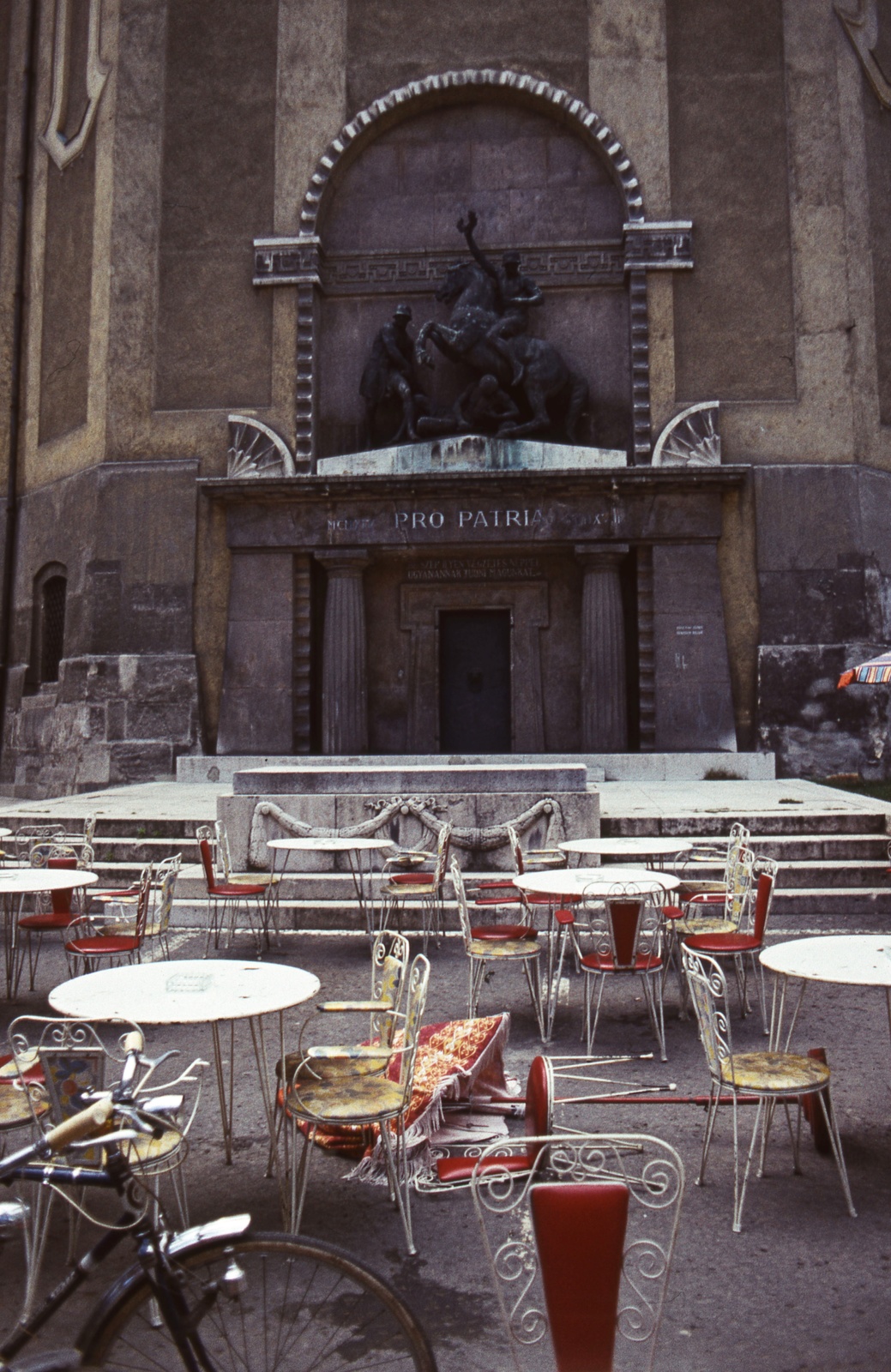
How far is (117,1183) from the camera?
1963 mm

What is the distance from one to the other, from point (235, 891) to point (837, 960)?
457cm

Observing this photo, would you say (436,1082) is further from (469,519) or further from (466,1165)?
(469,519)

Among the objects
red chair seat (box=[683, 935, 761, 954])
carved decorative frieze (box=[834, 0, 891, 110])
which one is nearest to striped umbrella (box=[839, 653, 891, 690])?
red chair seat (box=[683, 935, 761, 954])

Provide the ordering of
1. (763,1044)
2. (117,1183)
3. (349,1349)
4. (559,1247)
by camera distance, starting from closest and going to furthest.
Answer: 1. (117,1183)
2. (559,1247)
3. (349,1349)
4. (763,1044)

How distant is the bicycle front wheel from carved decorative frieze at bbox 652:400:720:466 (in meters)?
14.9

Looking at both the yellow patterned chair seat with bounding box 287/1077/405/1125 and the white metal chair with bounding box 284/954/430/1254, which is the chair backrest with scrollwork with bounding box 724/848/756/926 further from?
the yellow patterned chair seat with bounding box 287/1077/405/1125

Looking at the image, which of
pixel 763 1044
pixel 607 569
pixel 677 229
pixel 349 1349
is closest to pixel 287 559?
pixel 607 569

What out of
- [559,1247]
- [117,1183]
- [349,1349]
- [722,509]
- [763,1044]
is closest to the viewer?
[117,1183]

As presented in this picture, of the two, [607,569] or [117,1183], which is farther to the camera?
[607,569]

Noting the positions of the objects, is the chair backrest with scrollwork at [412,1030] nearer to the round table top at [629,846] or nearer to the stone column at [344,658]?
the round table top at [629,846]

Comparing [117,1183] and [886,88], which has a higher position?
[886,88]

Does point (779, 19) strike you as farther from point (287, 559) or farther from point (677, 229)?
point (287, 559)

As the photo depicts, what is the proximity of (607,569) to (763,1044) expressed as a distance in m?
11.7

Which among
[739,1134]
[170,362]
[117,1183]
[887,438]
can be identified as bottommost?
[739,1134]
